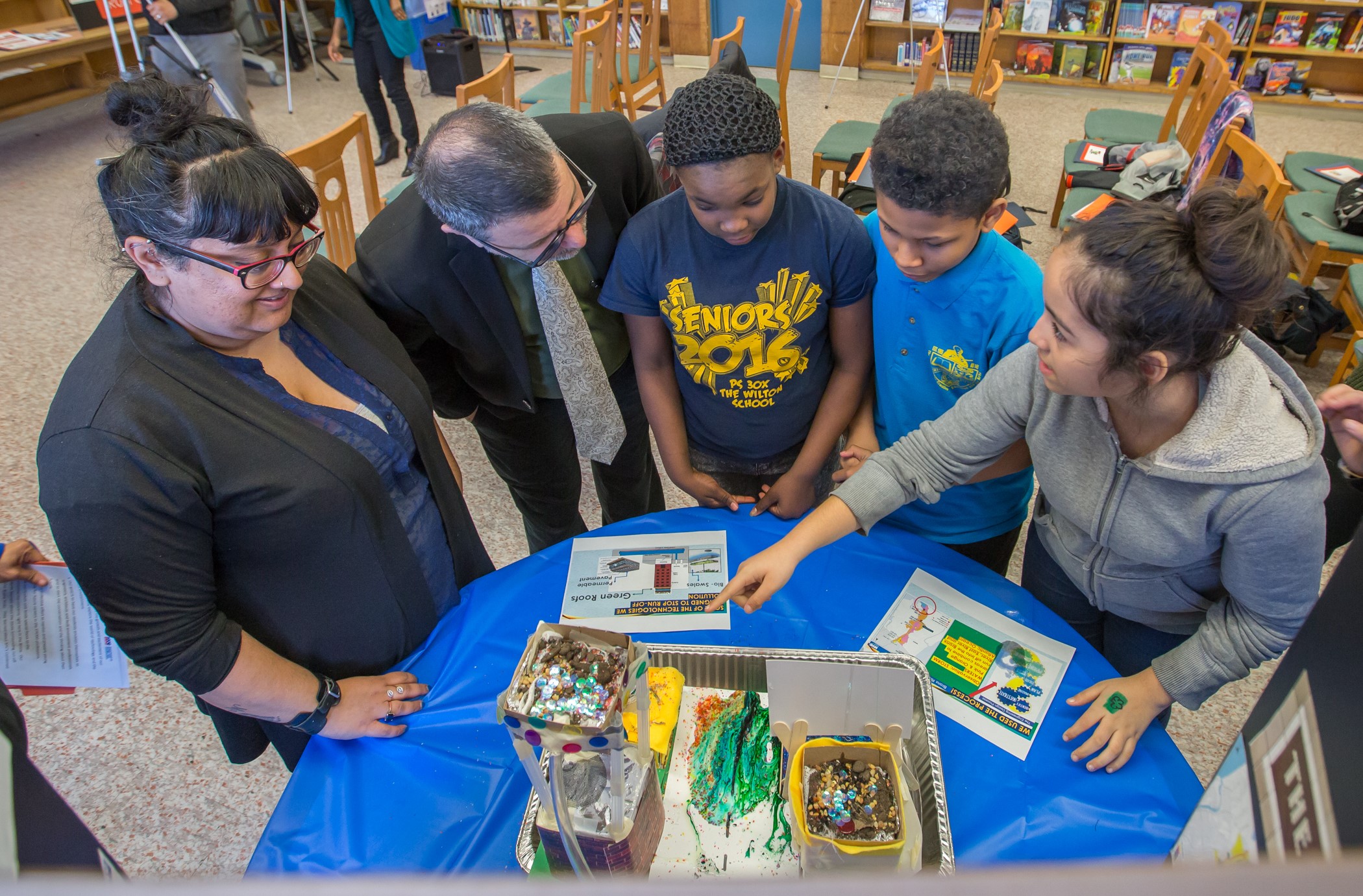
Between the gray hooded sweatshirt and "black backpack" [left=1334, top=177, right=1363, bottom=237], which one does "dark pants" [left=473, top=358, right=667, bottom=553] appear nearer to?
the gray hooded sweatshirt

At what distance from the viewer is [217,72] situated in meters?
4.61

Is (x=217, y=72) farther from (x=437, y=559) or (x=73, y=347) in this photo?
(x=437, y=559)

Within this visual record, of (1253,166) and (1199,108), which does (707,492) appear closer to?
(1253,166)

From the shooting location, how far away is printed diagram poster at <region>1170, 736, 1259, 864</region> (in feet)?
1.44

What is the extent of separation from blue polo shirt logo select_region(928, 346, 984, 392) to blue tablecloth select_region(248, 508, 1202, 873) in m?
0.32

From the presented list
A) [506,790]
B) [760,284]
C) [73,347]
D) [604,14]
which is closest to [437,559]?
[506,790]

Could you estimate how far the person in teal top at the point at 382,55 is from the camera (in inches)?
176

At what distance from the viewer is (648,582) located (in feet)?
4.53

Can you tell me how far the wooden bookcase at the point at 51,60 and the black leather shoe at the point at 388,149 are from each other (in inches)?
89.4

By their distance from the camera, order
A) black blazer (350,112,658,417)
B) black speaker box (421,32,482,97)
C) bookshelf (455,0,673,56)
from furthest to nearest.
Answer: bookshelf (455,0,673,56) → black speaker box (421,32,482,97) → black blazer (350,112,658,417)

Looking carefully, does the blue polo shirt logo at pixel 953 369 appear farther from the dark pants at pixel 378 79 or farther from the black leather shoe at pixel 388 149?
the black leather shoe at pixel 388 149

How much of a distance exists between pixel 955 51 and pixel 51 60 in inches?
263

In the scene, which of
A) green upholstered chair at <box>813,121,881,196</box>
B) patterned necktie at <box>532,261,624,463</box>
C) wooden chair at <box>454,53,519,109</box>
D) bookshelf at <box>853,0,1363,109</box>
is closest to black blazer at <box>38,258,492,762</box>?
patterned necktie at <box>532,261,624,463</box>

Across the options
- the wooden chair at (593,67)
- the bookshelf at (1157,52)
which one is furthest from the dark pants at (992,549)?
the bookshelf at (1157,52)
